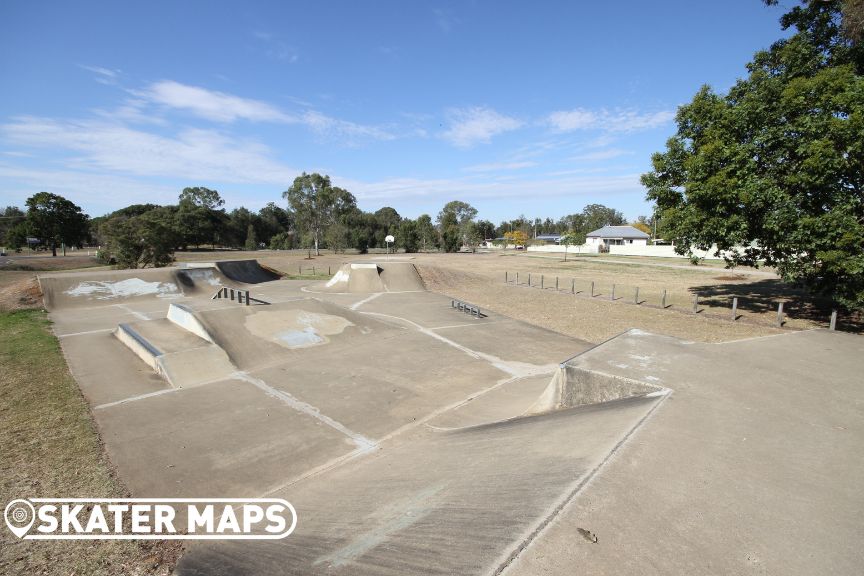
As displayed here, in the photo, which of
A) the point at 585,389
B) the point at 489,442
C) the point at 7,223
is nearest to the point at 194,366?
the point at 489,442

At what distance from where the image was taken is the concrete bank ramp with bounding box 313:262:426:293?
24591 mm

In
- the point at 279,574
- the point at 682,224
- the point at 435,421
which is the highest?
the point at 682,224

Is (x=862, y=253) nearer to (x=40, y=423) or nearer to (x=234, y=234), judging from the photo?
(x=40, y=423)

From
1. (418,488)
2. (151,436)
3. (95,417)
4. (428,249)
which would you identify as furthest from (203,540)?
(428,249)

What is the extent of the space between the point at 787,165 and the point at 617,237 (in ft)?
206

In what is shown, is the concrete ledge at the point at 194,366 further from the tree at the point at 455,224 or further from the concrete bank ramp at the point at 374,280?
the tree at the point at 455,224

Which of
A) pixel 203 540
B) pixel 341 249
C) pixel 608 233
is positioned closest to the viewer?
pixel 203 540

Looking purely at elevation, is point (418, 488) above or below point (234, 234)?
below

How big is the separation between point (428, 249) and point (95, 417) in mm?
70870

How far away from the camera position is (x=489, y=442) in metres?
5.37

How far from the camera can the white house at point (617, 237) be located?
69500 mm

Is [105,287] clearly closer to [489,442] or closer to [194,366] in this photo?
[194,366]

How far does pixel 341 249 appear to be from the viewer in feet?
214

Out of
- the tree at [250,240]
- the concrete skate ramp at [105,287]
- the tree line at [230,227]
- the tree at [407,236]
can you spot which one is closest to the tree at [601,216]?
the tree line at [230,227]
